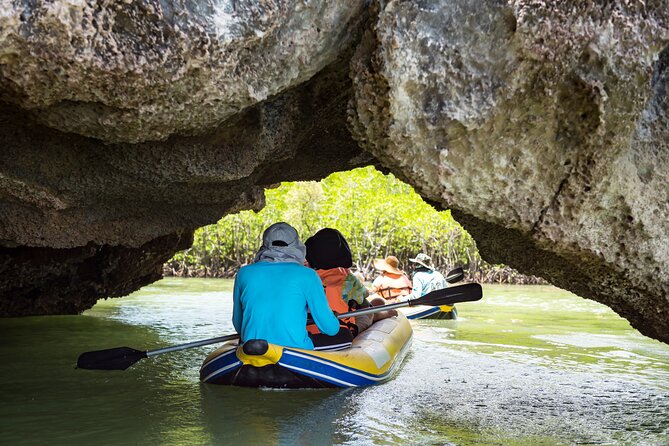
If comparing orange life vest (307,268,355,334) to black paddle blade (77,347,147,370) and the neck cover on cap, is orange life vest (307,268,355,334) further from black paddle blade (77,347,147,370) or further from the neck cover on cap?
black paddle blade (77,347,147,370)

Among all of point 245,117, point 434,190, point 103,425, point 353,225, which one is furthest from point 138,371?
point 353,225

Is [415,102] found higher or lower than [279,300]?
higher

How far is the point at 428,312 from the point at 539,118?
281 inches

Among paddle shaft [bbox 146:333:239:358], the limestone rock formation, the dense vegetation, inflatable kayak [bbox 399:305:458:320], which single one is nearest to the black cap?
paddle shaft [bbox 146:333:239:358]

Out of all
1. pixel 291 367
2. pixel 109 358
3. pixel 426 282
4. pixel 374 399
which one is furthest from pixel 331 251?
pixel 426 282

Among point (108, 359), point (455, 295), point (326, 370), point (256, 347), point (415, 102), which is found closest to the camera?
point (415, 102)

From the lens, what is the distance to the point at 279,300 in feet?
17.6

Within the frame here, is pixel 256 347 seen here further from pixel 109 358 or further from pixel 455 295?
pixel 455 295

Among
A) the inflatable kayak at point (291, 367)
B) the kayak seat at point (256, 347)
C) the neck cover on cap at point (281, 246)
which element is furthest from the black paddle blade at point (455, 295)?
the kayak seat at point (256, 347)

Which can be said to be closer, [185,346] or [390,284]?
[185,346]

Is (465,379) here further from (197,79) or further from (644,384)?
(197,79)

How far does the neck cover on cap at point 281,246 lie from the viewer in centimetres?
552

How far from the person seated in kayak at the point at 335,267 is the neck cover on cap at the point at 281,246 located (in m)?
0.85

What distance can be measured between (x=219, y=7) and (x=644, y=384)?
16.3 feet
